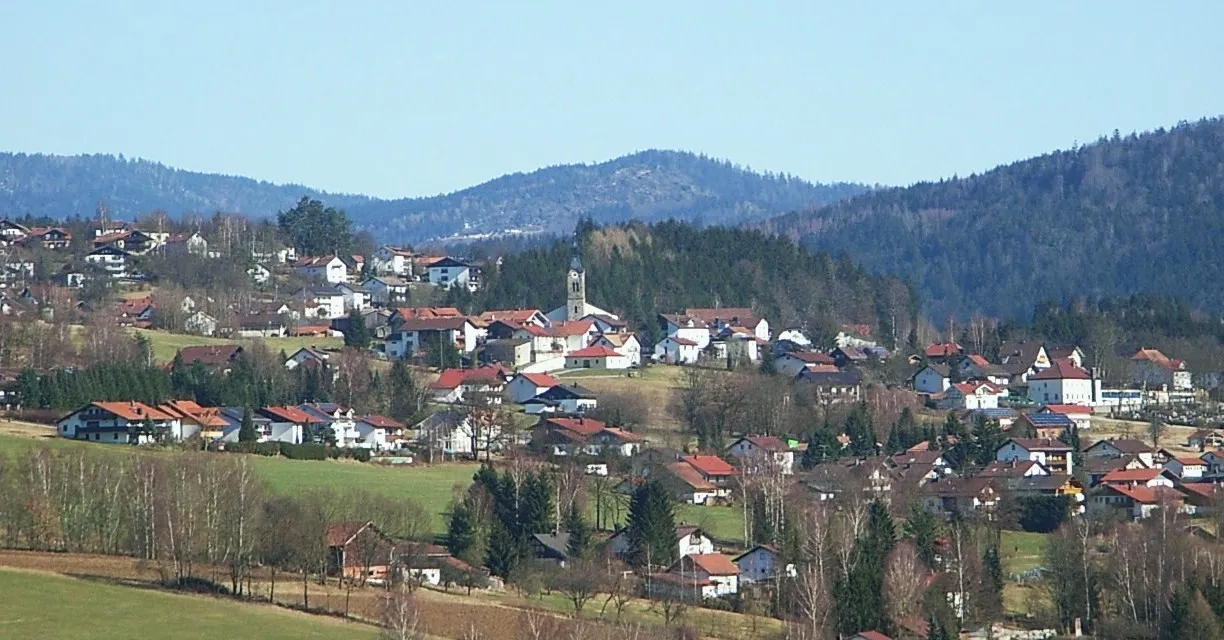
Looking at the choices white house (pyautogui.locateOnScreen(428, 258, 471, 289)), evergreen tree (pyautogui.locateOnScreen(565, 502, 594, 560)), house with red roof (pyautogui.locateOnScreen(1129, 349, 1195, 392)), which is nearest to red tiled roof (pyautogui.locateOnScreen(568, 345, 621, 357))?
house with red roof (pyautogui.locateOnScreen(1129, 349, 1195, 392))

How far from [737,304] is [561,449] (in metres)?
39.1

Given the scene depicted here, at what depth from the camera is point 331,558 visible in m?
41.8

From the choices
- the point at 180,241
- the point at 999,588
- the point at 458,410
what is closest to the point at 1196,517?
the point at 999,588

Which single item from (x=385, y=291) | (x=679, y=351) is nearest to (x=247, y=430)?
(x=679, y=351)

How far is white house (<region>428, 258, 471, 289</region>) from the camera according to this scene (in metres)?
105

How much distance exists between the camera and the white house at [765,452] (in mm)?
58062

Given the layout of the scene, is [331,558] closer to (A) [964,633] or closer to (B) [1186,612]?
(A) [964,633]

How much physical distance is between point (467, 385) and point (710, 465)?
13.4 m

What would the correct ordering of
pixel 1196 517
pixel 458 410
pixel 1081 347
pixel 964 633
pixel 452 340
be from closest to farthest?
1. pixel 964 633
2. pixel 1196 517
3. pixel 458 410
4. pixel 452 340
5. pixel 1081 347

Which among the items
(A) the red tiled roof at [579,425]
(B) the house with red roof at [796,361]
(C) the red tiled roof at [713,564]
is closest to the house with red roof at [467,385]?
(A) the red tiled roof at [579,425]

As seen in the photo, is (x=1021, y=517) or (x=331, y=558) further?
(x=1021, y=517)

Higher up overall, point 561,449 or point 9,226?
point 9,226

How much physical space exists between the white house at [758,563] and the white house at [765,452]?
11.4 meters

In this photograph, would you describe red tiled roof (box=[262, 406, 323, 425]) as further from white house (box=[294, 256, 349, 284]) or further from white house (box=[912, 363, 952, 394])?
white house (box=[294, 256, 349, 284])
